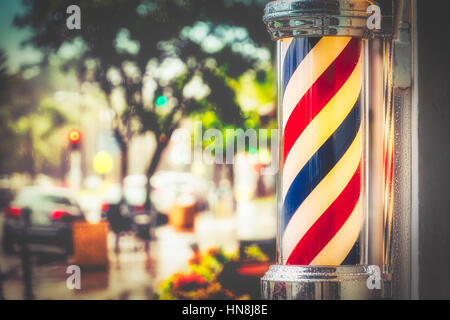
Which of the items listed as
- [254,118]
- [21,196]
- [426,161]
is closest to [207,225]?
[21,196]

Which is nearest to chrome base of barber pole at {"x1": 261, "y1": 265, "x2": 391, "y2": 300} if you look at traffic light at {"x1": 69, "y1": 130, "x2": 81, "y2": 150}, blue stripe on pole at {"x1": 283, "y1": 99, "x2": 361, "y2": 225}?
blue stripe on pole at {"x1": 283, "y1": 99, "x2": 361, "y2": 225}

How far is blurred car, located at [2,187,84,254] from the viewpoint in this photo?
19.5 metres

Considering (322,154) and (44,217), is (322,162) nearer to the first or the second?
(322,154)

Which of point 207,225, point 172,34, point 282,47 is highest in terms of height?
point 172,34

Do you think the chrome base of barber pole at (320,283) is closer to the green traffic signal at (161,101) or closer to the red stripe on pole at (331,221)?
the red stripe on pole at (331,221)

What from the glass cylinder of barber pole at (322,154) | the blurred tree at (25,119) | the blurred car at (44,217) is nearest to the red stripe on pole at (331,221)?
the glass cylinder of barber pole at (322,154)

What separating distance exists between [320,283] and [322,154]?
1.36 ft

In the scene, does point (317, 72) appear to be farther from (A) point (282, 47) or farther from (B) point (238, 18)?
(B) point (238, 18)

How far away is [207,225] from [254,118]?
→ 2136cm

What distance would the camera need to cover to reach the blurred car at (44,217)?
19484mm

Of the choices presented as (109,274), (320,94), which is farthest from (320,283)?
(109,274)

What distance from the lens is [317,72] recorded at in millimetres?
2914

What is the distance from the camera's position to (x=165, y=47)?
15.1m
